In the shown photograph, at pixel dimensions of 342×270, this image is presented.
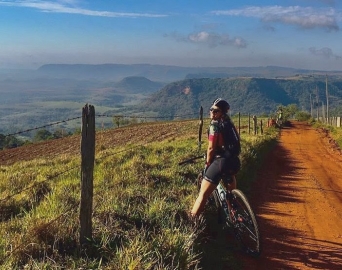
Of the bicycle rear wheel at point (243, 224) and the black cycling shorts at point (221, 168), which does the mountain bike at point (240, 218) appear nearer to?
the bicycle rear wheel at point (243, 224)

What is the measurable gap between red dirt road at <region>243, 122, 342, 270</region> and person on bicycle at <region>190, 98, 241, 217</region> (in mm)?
1467

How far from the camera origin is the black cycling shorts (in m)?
5.81

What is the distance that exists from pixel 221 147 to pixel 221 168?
0.33 meters

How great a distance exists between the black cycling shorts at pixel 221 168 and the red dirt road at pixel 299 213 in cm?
144

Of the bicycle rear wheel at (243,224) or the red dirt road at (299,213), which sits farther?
the red dirt road at (299,213)

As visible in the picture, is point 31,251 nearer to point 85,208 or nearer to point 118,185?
point 85,208

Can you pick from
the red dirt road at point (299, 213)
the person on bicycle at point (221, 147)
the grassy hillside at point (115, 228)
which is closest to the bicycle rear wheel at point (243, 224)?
the red dirt road at point (299, 213)

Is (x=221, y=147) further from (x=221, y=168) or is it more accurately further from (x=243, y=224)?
(x=243, y=224)

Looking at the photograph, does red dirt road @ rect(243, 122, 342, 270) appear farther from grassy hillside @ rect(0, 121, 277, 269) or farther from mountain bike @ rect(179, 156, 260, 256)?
grassy hillside @ rect(0, 121, 277, 269)

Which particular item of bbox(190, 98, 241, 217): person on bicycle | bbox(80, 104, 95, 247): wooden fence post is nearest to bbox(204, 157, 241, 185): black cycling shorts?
bbox(190, 98, 241, 217): person on bicycle

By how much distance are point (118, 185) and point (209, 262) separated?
10.7 ft

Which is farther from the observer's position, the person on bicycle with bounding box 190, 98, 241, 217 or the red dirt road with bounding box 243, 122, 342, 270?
the red dirt road with bounding box 243, 122, 342, 270

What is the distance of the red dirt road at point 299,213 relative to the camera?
20.5 feet

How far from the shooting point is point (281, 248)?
6668mm
